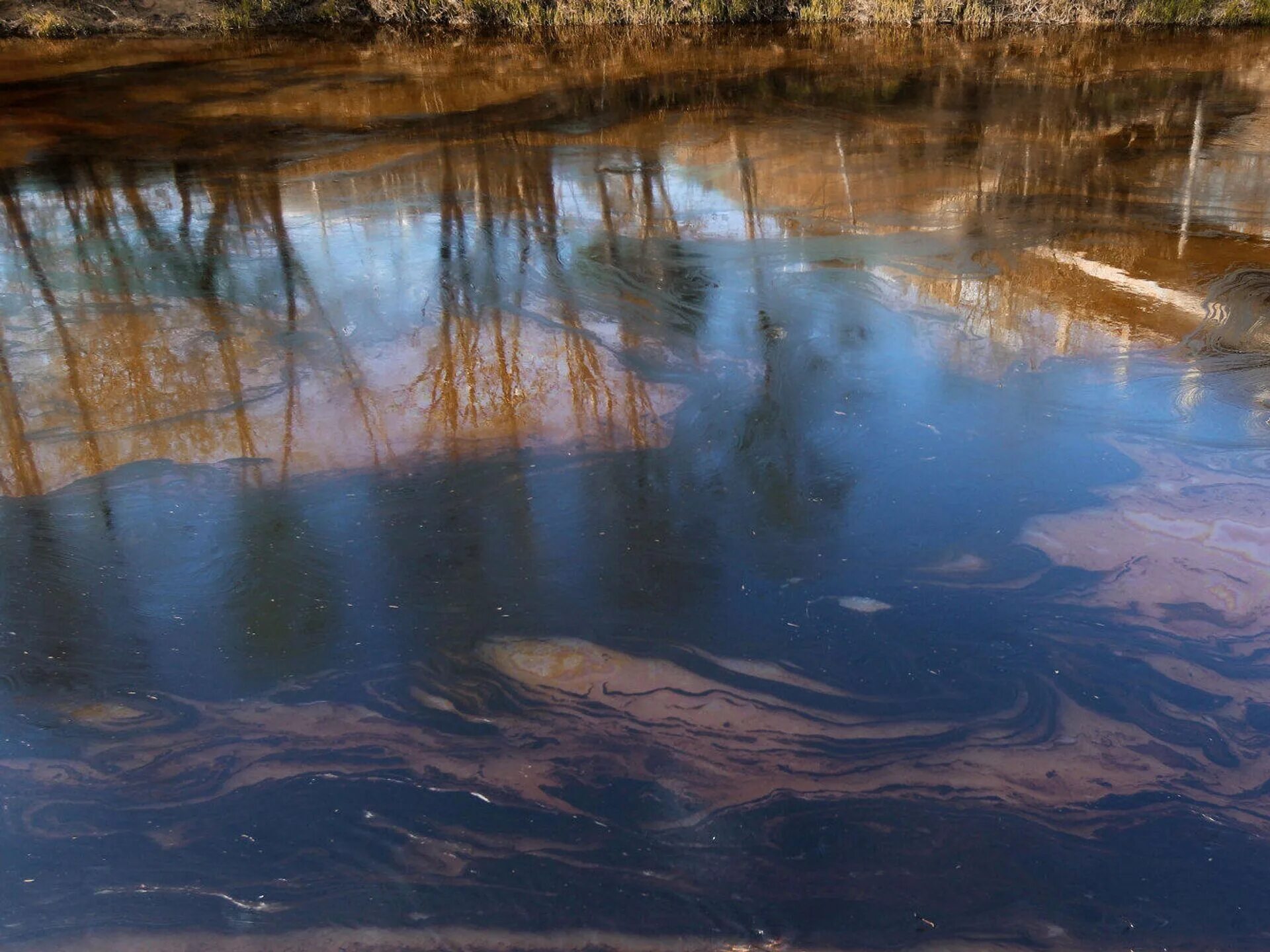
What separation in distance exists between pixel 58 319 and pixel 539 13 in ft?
23.9

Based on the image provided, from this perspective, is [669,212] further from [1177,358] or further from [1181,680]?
[1181,680]

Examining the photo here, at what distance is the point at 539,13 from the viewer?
1043cm

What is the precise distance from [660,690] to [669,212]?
355 centimetres

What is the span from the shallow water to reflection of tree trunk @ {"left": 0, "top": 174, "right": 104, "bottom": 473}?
3cm

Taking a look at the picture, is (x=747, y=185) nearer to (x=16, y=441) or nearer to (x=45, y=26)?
(x=16, y=441)

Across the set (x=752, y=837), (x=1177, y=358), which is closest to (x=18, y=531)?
(x=752, y=837)

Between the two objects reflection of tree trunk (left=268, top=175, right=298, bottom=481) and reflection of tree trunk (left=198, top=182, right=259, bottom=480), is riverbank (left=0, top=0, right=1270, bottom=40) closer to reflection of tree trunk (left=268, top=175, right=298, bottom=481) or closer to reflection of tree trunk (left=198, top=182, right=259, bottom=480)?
reflection of tree trunk (left=268, top=175, right=298, bottom=481)

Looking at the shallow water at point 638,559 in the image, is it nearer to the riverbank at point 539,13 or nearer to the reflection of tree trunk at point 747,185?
the reflection of tree trunk at point 747,185

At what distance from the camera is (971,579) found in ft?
9.84

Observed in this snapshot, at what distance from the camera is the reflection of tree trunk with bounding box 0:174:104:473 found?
12.0ft

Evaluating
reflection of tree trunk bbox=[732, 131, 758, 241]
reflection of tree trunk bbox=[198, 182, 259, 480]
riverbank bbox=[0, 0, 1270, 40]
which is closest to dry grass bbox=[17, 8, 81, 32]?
riverbank bbox=[0, 0, 1270, 40]

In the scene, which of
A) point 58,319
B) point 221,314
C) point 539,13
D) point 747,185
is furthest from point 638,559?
point 539,13

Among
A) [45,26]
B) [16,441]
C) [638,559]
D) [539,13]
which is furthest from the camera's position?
[539,13]

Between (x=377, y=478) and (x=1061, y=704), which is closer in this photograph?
(x=1061, y=704)
